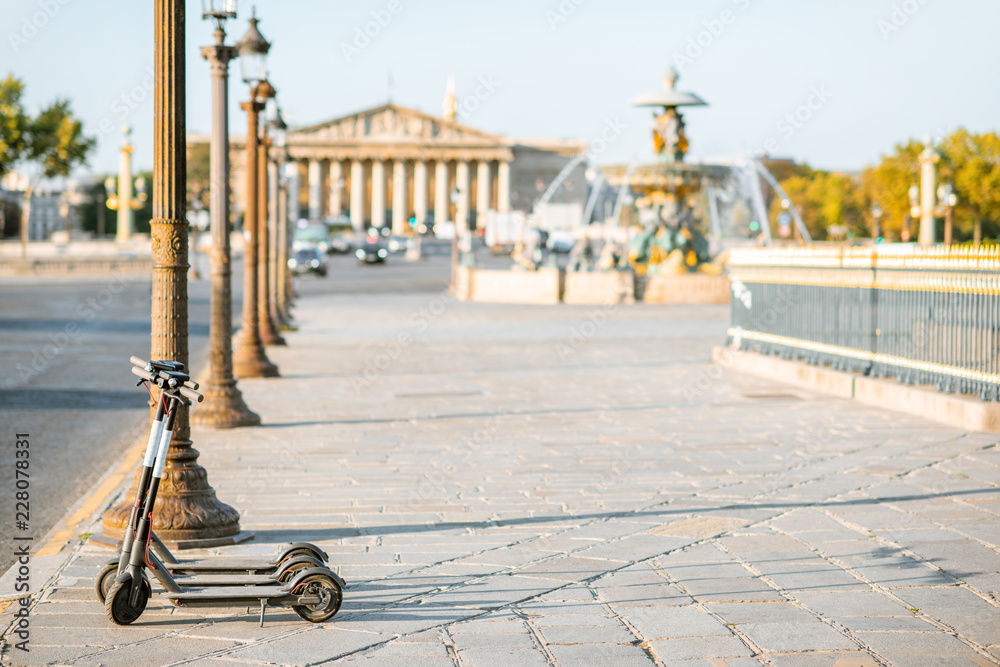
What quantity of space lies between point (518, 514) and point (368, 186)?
432ft

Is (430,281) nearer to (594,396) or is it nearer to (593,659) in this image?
(594,396)

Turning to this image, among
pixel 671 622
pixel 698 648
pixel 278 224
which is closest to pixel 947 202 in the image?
pixel 278 224

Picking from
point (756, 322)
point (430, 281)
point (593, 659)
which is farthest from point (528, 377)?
point (430, 281)

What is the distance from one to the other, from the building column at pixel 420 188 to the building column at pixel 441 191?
134 centimetres

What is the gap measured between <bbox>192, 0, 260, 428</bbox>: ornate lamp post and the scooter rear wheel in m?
5.70

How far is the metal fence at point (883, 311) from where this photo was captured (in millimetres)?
10312

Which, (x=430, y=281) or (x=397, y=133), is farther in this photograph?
(x=397, y=133)

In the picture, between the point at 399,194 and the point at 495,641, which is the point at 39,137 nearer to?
the point at 495,641

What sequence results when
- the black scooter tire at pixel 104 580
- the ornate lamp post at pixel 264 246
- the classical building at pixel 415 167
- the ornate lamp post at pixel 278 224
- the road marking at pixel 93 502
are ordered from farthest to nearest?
the classical building at pixel 415 167 → the ornate lamp post at pixel 278 224 → the ornate lamp post at pixel 264 246 → the road marking at pixel 93 502 → the black scooter tire at pixel 104 580

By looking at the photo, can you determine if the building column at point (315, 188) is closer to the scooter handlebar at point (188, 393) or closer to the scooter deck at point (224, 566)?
the scooter deck at point (224, 566)

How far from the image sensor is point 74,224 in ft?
489

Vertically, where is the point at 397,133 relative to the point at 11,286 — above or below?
above

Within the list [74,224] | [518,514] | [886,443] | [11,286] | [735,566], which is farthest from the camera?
[74,224]

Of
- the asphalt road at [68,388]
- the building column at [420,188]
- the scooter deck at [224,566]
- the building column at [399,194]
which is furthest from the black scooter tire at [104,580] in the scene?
the building column at [399,194]
